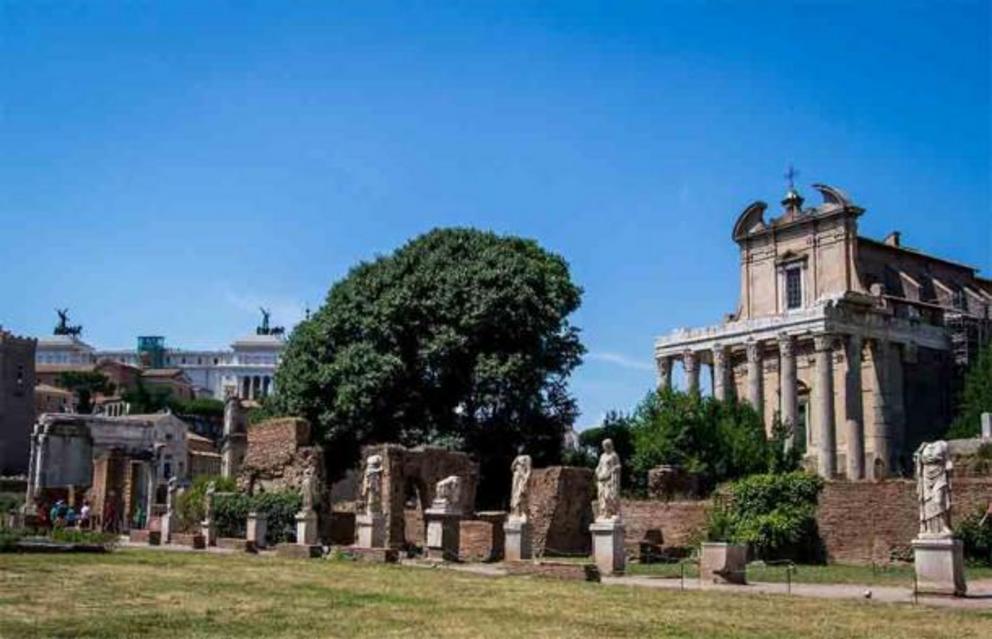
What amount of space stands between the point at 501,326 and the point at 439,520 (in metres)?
14.4

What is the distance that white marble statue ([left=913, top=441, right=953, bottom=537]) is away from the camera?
16.8m

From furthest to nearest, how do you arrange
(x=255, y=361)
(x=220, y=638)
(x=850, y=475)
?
1. (x=255, y=361)
2. (x=850, y=475)
3. (x=220, y=638)

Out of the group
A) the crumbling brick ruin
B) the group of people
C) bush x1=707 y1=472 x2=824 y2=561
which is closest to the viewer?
bush x1=707 y1=472 x2=824 y2=561

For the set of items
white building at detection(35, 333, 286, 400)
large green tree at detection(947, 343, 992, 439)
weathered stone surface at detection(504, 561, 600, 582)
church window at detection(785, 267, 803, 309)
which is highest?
white building at detection(35, 333, 286, 400)

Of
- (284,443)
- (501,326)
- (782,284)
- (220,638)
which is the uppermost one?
(782,284)

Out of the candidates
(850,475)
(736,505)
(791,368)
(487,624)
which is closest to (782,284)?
(791,368)

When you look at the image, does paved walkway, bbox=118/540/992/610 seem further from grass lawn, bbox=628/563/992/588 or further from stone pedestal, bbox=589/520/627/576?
grass lawn, bbox=628/563/992/588

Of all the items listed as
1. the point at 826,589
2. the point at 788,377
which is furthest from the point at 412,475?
the point at 788,377

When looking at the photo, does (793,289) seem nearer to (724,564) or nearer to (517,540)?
(517,540)

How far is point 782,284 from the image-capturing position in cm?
5775

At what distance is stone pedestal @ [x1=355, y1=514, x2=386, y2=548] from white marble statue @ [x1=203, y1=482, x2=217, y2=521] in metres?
6.99

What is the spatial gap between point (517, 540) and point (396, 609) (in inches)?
448

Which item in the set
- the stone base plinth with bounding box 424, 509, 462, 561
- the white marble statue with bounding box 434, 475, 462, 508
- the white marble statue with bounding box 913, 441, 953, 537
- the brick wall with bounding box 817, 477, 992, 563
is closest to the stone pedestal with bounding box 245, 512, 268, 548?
the stone base plinth with bounding box 424, 509, 462, 561

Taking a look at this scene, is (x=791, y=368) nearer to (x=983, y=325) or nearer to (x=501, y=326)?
(x=983, y=325)
